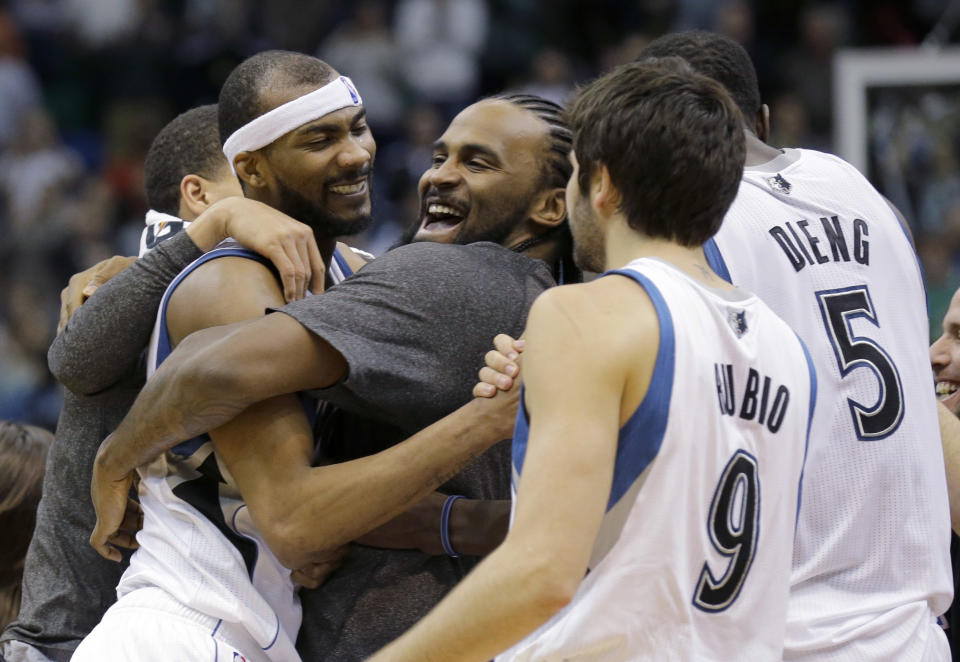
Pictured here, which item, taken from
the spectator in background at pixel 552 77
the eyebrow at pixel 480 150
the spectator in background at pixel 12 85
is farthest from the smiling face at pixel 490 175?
the spectator in background at pixel 12 85

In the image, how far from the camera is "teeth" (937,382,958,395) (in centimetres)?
427

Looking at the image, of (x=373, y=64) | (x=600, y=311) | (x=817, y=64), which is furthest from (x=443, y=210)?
(x=373, y=64)

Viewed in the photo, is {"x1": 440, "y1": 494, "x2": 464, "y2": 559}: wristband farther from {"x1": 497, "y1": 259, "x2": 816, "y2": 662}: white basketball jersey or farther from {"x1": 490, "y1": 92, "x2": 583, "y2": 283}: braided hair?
{"x1": 490, "y1": 92, "x2": 583, "y2": 283}: braided hair

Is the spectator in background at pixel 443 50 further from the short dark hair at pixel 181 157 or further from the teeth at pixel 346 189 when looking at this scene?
the teeth at pixel 346 189

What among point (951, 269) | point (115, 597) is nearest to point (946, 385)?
point (115, 597)

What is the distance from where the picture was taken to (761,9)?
1177 centimetres

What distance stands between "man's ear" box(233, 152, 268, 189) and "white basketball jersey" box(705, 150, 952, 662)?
1301 mm

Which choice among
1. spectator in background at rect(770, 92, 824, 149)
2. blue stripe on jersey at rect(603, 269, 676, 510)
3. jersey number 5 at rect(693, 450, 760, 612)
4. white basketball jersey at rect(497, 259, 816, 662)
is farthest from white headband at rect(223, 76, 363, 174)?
spectator in background at rect(770, 92, 824, 149)

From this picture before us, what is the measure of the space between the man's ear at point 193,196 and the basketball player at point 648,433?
6.28 ft

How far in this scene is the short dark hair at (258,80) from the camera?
12.0ft

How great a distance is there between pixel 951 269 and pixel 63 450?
695cm

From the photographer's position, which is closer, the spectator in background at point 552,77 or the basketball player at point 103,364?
the basketball player at point 103,364

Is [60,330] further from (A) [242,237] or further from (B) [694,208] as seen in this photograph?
(B) [694,208]

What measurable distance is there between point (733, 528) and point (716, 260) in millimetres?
765
